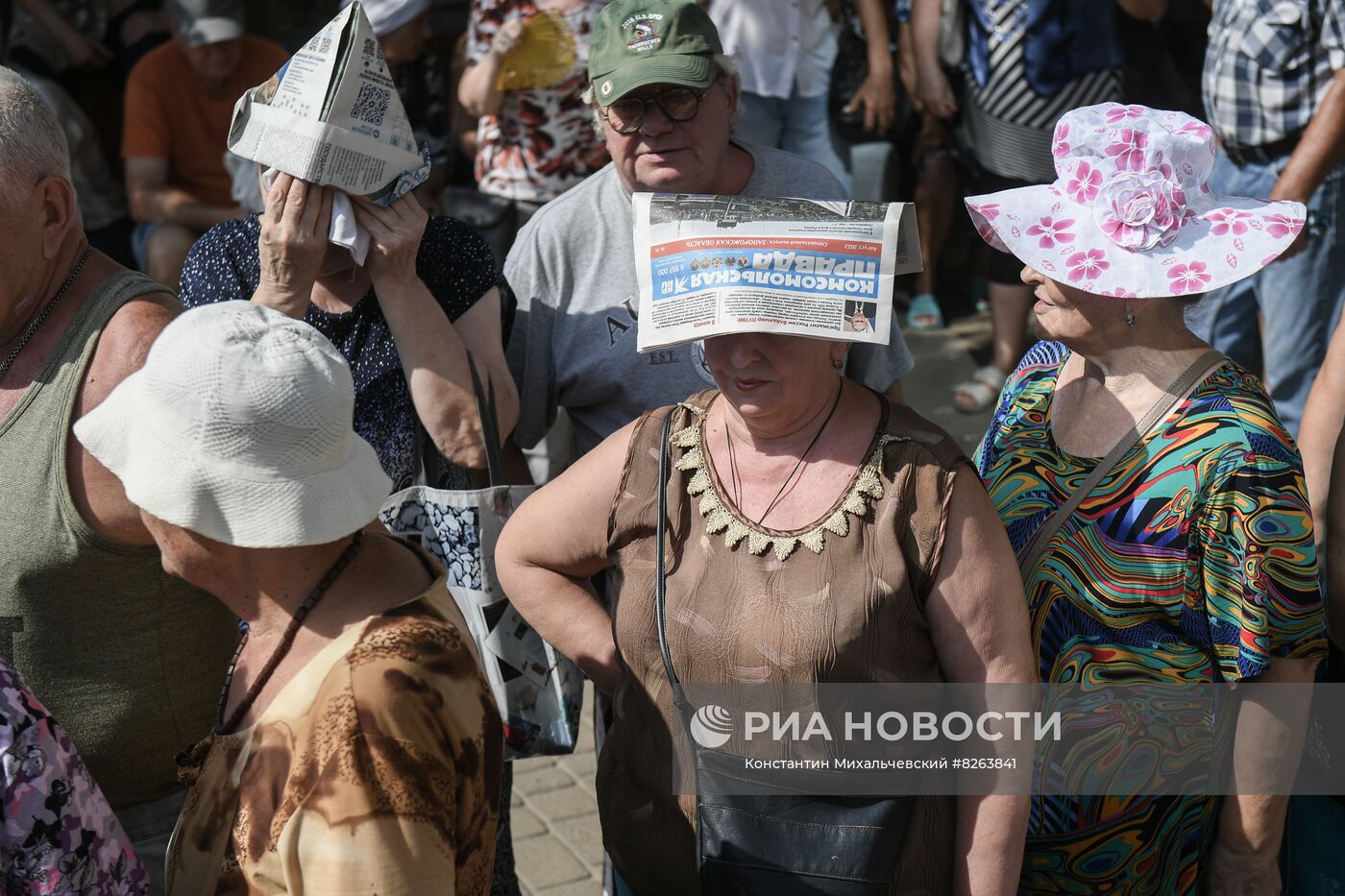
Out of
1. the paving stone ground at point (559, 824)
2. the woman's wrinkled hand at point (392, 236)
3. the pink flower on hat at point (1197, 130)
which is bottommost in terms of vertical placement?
the paving stone ground at point (559, 824)

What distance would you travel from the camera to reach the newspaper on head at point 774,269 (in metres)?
1.96

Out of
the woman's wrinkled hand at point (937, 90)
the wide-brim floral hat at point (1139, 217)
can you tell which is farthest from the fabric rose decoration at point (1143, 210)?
the woman's wrinkled hand at point (937, 90)

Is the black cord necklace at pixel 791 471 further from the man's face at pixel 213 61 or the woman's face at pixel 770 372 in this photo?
the man's face at pixel 213 61

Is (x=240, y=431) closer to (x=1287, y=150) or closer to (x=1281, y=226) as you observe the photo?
(x=1281, y=226)

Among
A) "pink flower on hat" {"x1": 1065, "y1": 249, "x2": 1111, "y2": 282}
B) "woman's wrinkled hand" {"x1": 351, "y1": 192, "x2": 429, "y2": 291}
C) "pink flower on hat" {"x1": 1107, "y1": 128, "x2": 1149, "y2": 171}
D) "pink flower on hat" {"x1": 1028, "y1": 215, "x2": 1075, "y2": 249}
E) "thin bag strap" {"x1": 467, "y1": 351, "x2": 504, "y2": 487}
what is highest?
"pink flower on hat" {"x1": 1107, "y1": 128, "x2": 1149, "y2": 171}

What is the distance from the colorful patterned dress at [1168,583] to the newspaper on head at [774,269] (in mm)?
568

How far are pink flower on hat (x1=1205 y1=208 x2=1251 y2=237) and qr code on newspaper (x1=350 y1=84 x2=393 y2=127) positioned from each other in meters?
1.53

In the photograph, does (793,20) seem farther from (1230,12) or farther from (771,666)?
(771,666)

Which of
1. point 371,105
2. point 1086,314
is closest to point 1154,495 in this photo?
point 1086,314

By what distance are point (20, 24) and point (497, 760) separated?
590 cm

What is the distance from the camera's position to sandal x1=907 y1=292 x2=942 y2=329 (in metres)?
6.89

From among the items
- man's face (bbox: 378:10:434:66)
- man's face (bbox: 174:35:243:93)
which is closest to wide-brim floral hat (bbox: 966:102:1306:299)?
man's face (bbox: 378:10:434:66)

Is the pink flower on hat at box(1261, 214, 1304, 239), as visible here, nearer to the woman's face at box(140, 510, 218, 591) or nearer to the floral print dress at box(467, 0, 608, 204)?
the woman's face at box(140, 510, 218, 591)

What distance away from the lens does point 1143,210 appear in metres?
2.26
